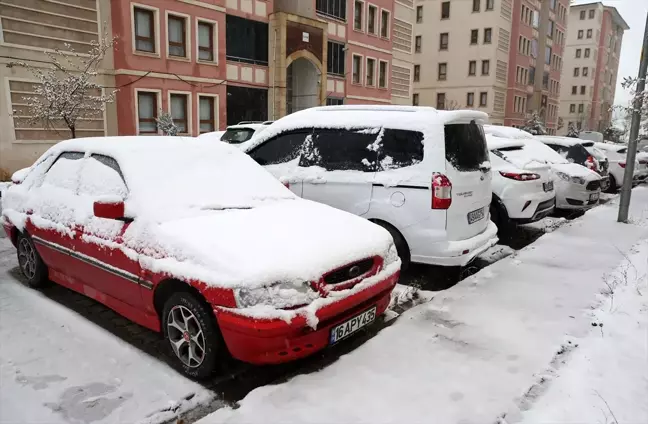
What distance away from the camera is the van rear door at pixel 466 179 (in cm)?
525

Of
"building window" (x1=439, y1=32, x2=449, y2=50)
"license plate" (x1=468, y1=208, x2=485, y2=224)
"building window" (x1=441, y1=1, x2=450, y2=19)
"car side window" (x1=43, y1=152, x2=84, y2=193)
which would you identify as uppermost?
"building window" (x1=441, y1=1, x2=450, y2=19)

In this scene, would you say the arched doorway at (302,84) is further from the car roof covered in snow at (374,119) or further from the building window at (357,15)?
the car roof covered in snow at (374,119)

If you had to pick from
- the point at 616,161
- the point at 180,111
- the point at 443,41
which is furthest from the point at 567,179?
the point at 443,41

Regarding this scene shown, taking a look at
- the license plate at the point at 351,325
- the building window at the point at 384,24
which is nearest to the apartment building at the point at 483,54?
the building window at the point at 384,24

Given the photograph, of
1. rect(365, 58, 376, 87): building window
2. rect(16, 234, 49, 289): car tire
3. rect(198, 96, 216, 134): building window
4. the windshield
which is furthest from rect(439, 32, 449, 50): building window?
rect(16, 234, 49, 289): car tire

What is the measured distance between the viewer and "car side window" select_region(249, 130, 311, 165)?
6180mm

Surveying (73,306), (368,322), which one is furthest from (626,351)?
(73,306)

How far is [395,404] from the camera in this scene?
3125mm

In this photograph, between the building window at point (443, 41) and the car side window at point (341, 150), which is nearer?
the car side window at point (341, 150)

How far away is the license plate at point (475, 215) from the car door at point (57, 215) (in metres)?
4.16

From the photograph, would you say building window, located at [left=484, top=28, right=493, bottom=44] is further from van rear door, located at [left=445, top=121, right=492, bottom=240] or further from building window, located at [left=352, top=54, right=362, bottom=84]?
van rear door, located at [left=445, top=121, right=492, bottom=240]

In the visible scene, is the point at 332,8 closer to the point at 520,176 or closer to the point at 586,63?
the point at 520,176

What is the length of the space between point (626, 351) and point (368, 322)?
2080 mm

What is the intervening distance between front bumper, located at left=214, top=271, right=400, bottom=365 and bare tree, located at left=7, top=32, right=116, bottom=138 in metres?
12.8
